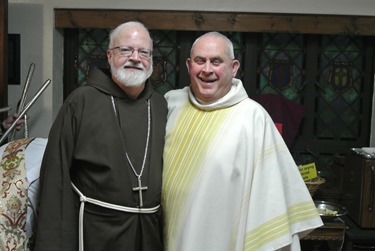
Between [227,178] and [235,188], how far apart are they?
0.19 feet

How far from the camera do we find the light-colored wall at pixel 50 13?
9.71 ft

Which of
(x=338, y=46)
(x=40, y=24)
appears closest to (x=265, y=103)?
(x=338, y=46)

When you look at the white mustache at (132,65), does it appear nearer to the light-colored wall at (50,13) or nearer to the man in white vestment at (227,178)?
the man in white vestment at (227,178)

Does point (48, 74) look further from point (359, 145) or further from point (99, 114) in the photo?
point (359, 145)

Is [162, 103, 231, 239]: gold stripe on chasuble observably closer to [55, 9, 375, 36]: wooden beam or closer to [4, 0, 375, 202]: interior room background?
[55, 9, 375, 36]: wooden beam

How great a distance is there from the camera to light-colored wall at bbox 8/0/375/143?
9.71ft

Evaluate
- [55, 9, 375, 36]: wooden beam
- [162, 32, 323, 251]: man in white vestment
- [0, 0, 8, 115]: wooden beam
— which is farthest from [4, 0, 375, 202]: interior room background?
[162, 32, 323, 251]: man in white vestment

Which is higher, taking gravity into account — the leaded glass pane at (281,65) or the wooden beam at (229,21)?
the wooden beam at (229,21)

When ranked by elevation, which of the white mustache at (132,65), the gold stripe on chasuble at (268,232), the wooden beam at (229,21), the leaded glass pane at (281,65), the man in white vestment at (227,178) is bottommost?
the gold stripe on chasuble at (268,232)

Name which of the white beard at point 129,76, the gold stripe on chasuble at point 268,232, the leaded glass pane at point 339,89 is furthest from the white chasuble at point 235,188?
the leaded glass pane at point 339,89

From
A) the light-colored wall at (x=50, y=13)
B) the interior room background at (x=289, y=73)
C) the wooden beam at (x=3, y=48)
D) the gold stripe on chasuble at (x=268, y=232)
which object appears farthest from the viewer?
the interior room background at (x=289, y=73)

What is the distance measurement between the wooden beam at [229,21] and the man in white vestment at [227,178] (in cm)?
115

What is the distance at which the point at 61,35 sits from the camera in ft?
10.3

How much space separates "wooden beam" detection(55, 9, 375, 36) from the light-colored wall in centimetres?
3
